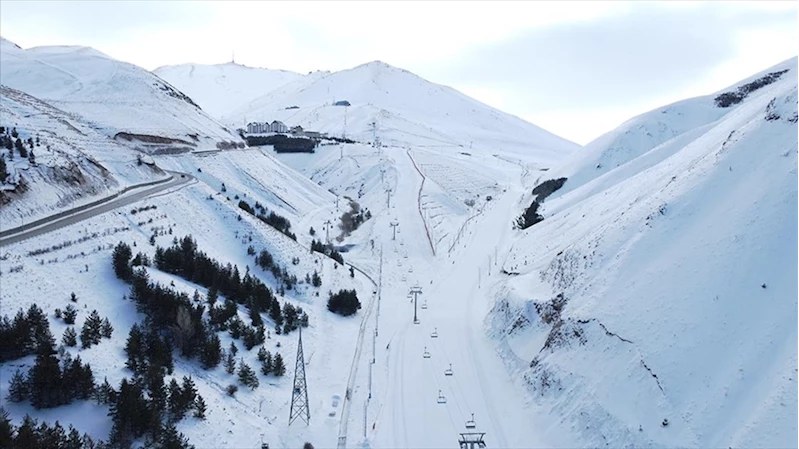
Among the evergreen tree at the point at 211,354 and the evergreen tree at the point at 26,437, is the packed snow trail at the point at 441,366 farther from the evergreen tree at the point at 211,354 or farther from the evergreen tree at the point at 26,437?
the evergreen tree at the point at 26,437

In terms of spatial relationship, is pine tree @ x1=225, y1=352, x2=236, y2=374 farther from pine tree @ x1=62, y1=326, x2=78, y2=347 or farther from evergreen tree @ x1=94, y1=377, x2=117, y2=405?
pine tree @ x1=62, y1=326, x2=78, y2=347

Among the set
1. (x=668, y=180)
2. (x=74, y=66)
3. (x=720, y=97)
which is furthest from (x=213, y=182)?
(x=720, y=97)

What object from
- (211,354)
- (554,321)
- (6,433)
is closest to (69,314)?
(211,354)

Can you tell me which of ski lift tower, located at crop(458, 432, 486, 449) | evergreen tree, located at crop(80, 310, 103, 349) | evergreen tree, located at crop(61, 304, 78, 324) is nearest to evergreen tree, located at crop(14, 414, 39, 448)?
evergreen tree, located at crop(80, 310, 103, 349)

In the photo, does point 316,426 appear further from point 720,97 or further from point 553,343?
point 720,97

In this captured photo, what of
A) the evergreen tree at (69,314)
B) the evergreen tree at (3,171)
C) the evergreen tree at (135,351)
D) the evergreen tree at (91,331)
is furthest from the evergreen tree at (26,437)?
the evergreen tree at (3,171)

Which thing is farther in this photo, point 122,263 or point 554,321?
point 122,263

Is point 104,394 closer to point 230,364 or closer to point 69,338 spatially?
point 69,338
